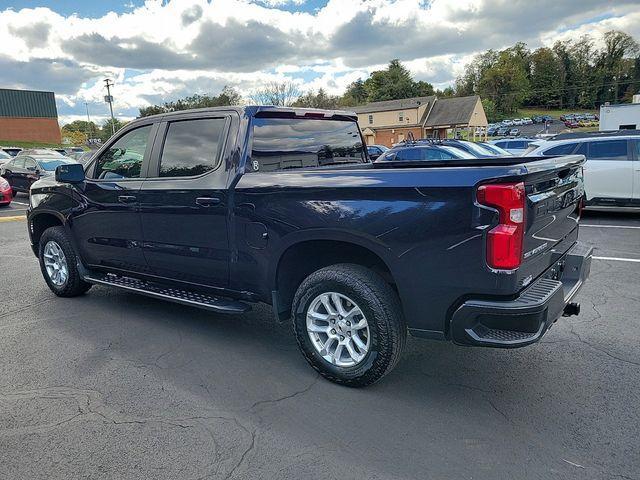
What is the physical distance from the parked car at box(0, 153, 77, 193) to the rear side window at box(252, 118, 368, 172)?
13.4 m

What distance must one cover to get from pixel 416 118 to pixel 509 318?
60.7m

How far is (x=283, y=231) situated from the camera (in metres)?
3.48

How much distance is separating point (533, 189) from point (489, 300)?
0.68 meters

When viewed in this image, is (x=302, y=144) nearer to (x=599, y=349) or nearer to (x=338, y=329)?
(x=338, y=329)

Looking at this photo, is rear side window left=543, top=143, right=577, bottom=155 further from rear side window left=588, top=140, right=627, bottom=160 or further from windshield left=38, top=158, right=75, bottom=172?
windshield left=38, top=158, right=75, bottom=172

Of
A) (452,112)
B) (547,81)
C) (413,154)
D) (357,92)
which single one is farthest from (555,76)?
(413,154)

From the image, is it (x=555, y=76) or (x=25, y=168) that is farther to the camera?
(x=555, y=76)

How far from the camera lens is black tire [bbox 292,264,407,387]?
308 cm

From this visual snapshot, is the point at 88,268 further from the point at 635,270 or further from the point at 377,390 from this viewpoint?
the point at 635,270

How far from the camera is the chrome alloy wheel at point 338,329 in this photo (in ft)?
10.7

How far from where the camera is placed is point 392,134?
60594 millimetres

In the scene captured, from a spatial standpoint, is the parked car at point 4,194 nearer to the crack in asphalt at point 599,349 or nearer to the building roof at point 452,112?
the crack in asphalt at point 599,349

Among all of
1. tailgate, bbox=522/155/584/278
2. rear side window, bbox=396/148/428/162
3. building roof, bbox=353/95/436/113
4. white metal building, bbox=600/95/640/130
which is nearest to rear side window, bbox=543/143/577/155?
rear side window, bbox=396/148/428/162

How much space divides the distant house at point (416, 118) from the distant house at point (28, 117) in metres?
37.1
